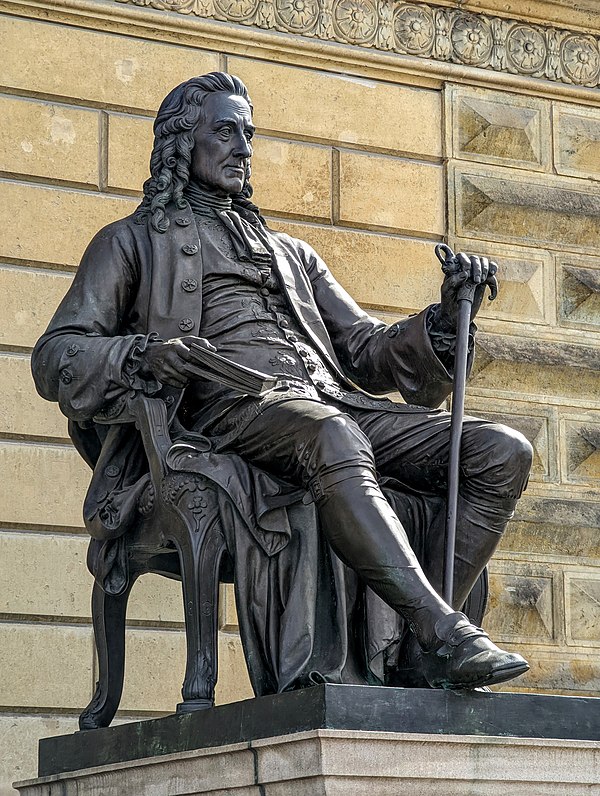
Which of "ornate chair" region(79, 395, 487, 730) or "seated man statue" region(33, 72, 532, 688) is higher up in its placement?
"seated man statue" region(33, 72, 532, 688)

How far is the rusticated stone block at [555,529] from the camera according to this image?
7504mm

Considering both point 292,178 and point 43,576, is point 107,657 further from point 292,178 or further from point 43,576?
point 292,178

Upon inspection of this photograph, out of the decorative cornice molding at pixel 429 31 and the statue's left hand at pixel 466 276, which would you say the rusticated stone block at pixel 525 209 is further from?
the statue's left hand at pixel 466 276

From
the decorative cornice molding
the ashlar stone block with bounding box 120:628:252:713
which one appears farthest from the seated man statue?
the decorative cornice molding

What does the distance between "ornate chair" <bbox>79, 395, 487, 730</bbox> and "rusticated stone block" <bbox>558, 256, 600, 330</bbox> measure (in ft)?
10.2

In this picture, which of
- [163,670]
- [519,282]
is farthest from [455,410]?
[519,282]

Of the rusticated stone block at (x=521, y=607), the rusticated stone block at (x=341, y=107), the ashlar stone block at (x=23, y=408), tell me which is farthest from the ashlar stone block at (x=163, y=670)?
the rusticated stone block at (x=341, y=107)

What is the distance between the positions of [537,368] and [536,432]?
0.95 feet

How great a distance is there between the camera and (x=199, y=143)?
527 cm

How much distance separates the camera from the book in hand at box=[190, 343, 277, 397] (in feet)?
15.6

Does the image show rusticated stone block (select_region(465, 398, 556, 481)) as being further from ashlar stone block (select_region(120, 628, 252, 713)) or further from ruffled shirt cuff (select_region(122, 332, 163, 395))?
ruffled shirt cuff (select_region(122, 332, 163, 395))

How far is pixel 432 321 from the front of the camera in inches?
204

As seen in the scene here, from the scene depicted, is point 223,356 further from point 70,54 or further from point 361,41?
point 361,41

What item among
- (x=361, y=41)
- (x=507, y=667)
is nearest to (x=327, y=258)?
(x=361, y=41)
